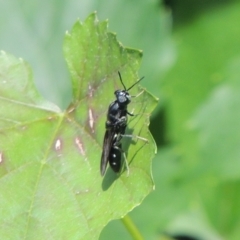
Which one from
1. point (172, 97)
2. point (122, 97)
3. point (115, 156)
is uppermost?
point (172, 97)

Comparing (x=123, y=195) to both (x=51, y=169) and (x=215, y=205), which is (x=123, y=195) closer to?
(x=51, y=169)

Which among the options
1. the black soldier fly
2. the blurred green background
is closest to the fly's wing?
the black soldier fly

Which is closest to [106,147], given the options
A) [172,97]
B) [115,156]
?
[115,156]

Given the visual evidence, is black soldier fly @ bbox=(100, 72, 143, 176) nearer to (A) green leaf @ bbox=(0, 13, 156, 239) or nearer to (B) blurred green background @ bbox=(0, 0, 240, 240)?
(A) green leaf @ bbox=(0, 13, 156, 239)

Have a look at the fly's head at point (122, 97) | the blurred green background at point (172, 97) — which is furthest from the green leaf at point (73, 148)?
the blurred green background at point (172, 97)

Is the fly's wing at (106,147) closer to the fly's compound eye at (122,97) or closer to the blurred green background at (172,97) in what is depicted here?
the fly's compound eye at (122,97)

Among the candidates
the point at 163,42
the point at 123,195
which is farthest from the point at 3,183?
the point at 163,42

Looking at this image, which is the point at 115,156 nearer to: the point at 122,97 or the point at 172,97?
the point at 122,97

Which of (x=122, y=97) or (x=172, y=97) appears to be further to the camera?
(x=172, y=97)
